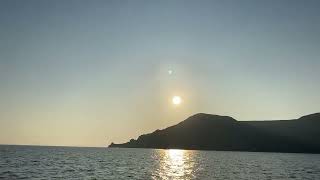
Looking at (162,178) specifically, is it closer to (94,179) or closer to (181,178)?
(181,178)

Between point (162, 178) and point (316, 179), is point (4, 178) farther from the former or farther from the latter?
point (316, 179)

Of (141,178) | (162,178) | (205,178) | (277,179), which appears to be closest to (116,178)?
(141,178)

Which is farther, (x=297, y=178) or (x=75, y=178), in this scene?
(x=297, y=178)

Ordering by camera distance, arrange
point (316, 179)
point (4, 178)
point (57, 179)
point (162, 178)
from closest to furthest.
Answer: point (4, 178) → point (57, 179) → point (162, 178) → point (316, 179)

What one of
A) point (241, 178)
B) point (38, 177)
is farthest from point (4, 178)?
point (241, 178)

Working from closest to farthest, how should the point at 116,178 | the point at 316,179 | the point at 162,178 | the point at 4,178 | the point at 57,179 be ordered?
the point at 4,178
the point at 57,179
the point at 116,178
the point at 162,178
the point at 316,179

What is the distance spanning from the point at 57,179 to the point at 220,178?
33327 millimetres

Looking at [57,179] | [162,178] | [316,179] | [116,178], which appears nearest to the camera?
[57,179]

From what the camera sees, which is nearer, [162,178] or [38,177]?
[38,177]

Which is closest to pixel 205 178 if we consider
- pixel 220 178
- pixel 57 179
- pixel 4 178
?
pixel 220 178

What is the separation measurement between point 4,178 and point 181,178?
34.7m

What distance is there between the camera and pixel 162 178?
80.4 m

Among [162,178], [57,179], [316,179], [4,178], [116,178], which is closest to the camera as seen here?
[4,178]

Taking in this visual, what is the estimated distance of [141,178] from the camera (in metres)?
77.9
